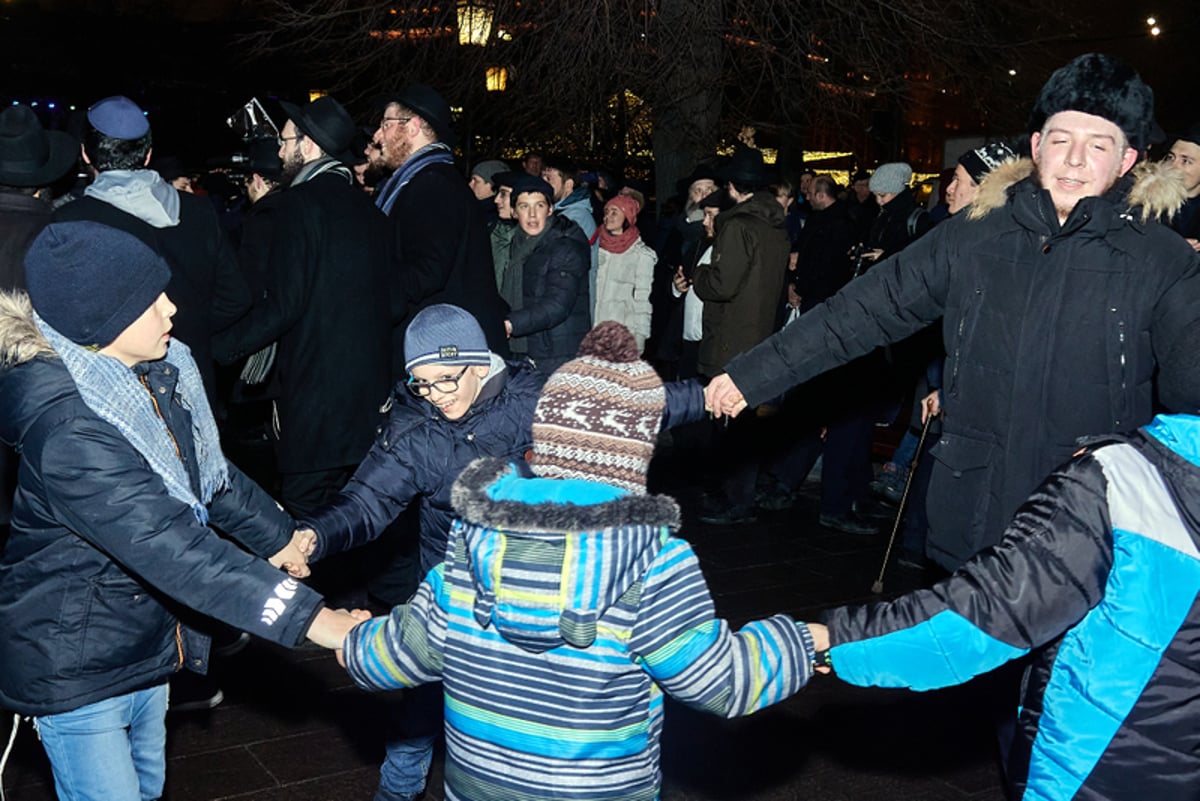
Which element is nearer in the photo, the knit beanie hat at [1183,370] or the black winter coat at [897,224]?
the knit beanie hat at [1183,370]

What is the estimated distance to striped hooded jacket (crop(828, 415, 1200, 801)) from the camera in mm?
2334

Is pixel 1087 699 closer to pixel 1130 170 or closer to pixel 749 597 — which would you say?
pixel 1130 170

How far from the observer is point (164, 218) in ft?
15.8

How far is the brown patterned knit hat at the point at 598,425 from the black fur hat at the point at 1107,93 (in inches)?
67.8

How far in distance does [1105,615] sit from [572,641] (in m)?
1.01

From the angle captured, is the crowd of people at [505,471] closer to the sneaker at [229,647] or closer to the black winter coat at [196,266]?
the black winter coat at [196,266]

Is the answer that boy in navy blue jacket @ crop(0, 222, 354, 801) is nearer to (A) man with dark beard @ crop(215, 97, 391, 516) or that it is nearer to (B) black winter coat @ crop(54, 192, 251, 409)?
(B) black winter coat @ crop(54, 192, 251, 409)

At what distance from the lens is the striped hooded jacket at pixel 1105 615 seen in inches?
91.9

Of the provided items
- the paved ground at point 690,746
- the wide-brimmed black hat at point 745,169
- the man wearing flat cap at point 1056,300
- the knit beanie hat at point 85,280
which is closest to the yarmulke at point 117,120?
the knit beanie hat at point 85,280

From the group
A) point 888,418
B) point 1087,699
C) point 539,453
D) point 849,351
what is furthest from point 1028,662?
point 888,418

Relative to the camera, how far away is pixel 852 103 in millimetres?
15094

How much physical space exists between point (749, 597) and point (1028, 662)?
381 centimetres

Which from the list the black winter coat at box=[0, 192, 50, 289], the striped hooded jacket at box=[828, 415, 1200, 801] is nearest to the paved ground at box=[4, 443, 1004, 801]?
the black winter coat at box=[0, 192, 50, 289]

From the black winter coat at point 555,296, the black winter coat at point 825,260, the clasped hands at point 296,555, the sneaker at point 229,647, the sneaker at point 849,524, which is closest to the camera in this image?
the clasped hands at point 296,555
